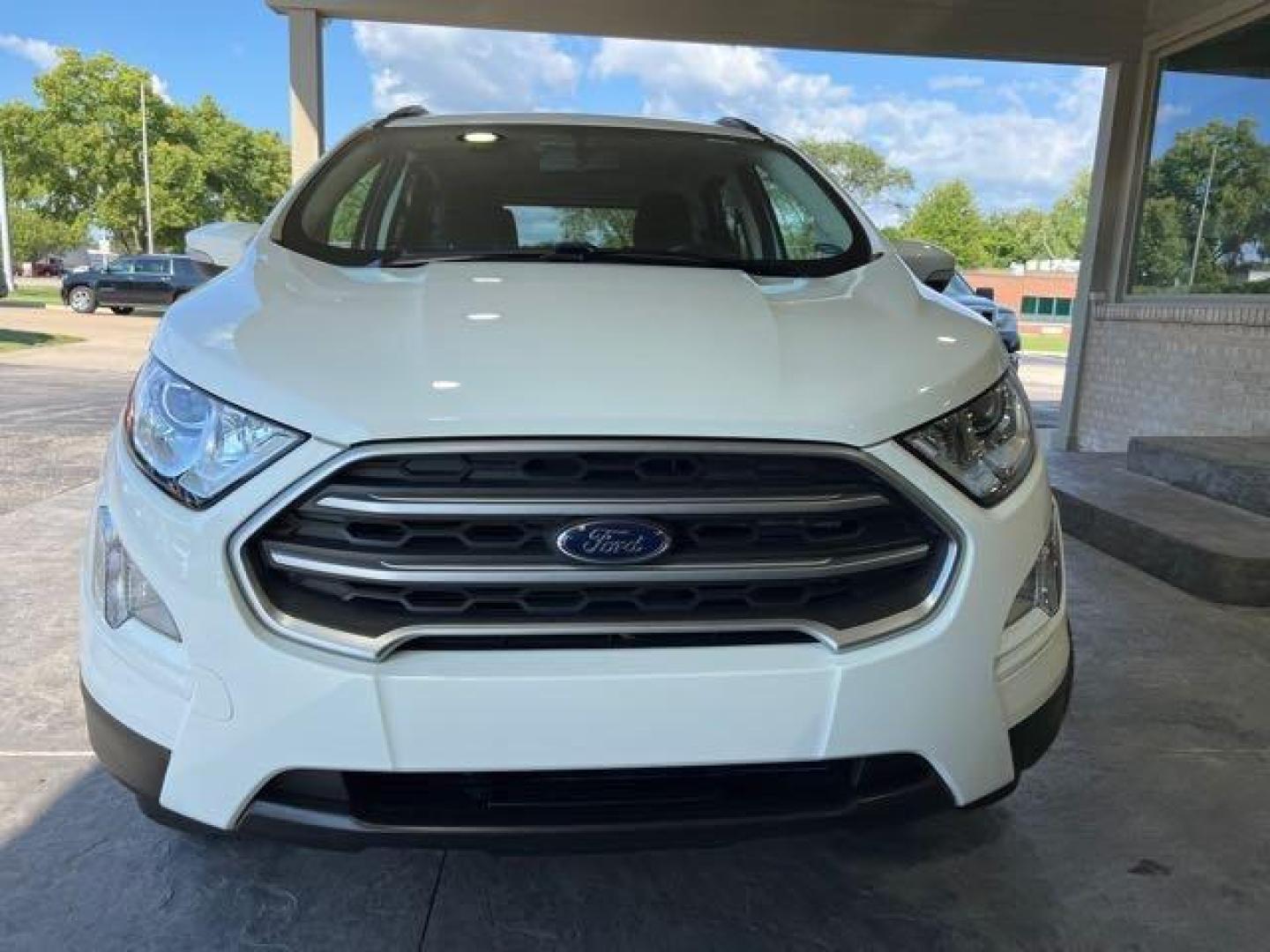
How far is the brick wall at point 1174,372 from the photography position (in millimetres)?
6473

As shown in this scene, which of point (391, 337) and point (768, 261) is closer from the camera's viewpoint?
point (391, 337)

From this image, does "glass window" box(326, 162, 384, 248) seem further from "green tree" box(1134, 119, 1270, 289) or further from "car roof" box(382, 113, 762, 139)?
"green tree" box(1134, 119, 1270, 289)

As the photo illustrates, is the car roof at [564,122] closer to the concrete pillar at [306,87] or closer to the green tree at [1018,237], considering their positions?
the concrete pillar at [306,87]

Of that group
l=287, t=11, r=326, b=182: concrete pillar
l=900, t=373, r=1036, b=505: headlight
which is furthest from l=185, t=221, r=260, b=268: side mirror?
l=287, t=11, r=326, b=182: concrete pillar

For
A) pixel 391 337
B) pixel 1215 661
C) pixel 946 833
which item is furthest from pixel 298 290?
pixel 1215 661

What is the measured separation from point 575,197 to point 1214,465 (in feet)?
12.0

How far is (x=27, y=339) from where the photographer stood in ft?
52.4

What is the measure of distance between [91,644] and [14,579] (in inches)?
101

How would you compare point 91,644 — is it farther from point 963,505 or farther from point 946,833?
point 946,833

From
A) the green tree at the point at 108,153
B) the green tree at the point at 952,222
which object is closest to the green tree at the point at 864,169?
the green tree at the point at 952,222

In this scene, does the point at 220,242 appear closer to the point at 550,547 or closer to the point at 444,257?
the point at 444,257

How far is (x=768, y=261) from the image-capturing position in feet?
7.78

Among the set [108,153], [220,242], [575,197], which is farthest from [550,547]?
[108,153]

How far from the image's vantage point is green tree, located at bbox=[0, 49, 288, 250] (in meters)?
37.5
